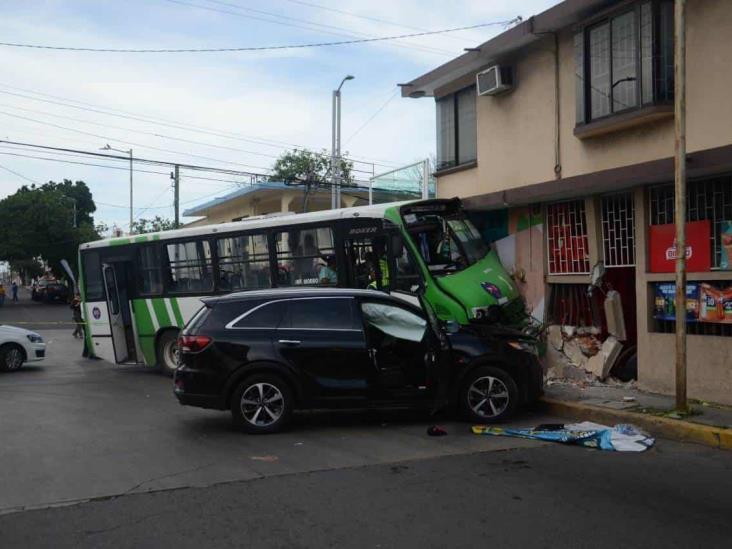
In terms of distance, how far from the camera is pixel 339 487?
251 inches

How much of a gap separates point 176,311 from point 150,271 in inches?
45.4

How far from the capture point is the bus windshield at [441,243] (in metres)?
11.4

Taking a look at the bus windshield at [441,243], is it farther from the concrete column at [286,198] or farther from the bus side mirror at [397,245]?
the concrete column at [286,198]

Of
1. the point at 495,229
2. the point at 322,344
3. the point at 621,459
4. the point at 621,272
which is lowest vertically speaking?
the point at 621,459

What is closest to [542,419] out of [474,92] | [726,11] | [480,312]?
[480,312]

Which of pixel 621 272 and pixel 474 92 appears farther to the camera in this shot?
pixel 474 92

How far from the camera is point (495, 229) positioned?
44.4ft

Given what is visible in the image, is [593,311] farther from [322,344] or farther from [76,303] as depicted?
[76,303]

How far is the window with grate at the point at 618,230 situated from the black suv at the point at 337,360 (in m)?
2.95

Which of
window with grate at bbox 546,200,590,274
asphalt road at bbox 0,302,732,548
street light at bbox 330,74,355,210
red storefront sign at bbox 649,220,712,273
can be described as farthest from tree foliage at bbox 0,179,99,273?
red storefront sign at bbox 649,220,712,273

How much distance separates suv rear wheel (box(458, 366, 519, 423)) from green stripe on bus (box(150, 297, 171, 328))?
7.90 metres

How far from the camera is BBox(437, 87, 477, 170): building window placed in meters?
14.3

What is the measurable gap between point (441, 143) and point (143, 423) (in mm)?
8665

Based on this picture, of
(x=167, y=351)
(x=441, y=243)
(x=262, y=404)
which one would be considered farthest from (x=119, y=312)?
(x=262, y=404)
